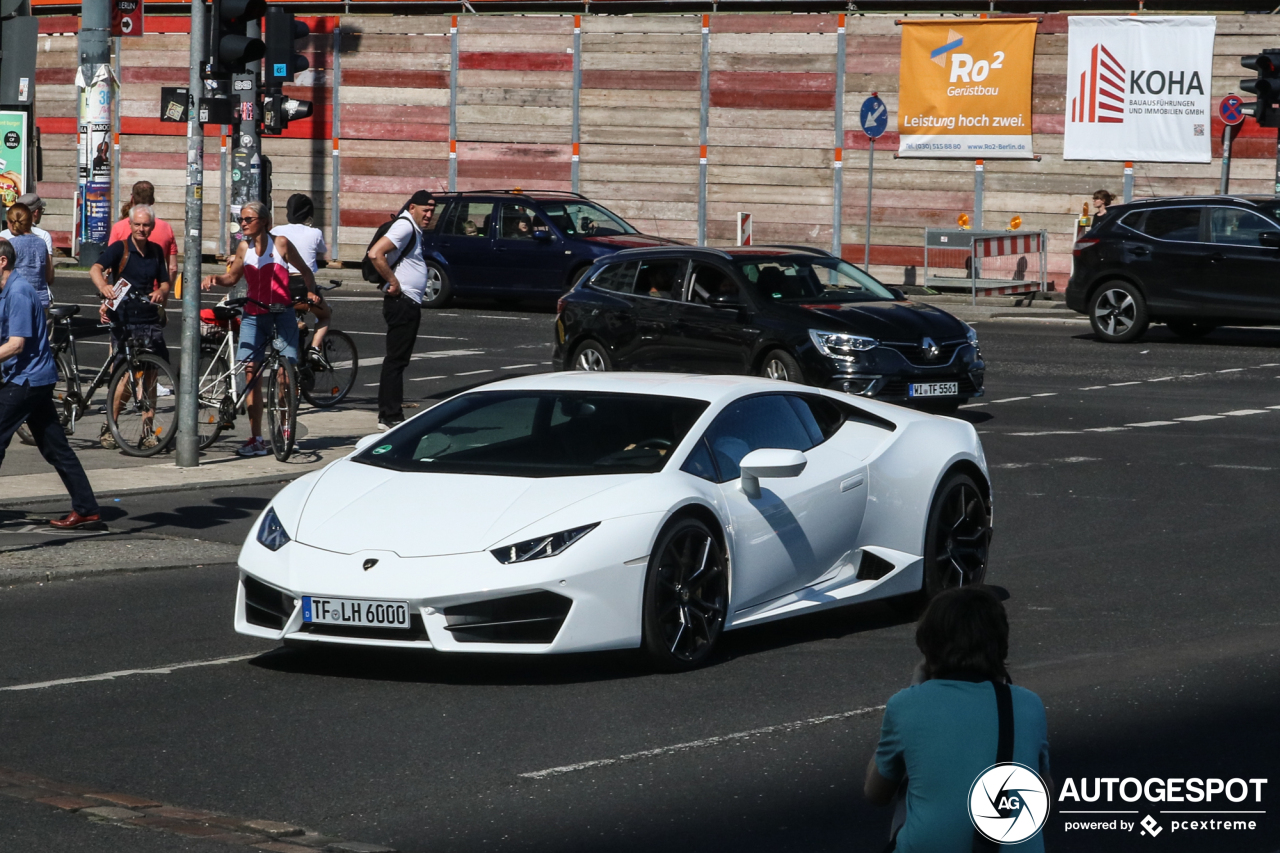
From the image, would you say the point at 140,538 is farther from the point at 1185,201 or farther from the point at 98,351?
the point at 1185,201

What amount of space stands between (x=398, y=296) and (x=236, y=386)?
6.75ft

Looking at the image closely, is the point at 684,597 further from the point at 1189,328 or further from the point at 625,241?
the point at 625,241

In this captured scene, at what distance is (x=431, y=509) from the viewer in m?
7.90

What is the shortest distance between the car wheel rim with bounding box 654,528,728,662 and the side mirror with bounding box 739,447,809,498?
0.36m

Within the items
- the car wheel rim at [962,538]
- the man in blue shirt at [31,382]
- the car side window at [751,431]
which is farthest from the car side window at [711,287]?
the car side window at [751,431]

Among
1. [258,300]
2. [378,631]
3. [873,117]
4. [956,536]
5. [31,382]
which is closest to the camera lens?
[378,631]

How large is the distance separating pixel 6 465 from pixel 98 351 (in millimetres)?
8611

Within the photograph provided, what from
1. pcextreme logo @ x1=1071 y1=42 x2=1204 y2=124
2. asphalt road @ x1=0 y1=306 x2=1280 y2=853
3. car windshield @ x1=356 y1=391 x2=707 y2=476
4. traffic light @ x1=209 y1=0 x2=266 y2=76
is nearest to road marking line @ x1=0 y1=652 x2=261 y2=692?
asphalt road @ x1=0 y1=306 x2=1280 y2=853

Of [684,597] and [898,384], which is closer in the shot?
[684,597]

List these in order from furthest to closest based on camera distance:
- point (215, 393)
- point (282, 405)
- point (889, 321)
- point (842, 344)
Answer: point (889, 321) < point (842, 344) < point (215, 393) < point (282, 405)

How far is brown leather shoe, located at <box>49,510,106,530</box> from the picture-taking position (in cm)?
1146

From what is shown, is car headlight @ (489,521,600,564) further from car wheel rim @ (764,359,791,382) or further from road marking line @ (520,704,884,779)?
car wheel rim @ (764,359,791,382)

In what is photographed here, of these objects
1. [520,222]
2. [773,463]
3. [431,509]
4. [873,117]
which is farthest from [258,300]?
[873,117]

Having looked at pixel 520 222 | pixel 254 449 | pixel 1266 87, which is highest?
pixel 1266 87
